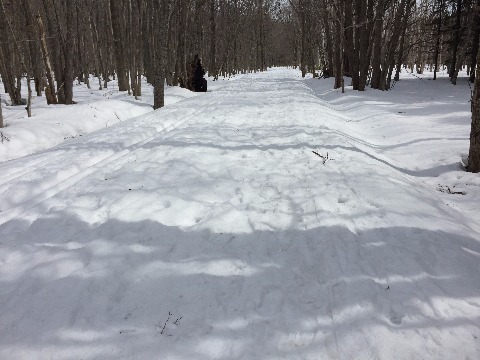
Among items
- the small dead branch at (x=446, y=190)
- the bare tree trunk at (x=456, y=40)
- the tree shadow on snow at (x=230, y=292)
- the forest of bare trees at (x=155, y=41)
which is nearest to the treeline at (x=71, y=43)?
the forest of bare trees at (x=155, y=41)

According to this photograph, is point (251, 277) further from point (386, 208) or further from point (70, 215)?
point (70, 215)

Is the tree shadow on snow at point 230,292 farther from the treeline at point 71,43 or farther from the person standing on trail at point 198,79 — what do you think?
the person standing on trail at point 198,79

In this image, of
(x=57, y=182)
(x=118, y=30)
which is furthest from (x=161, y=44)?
(x=57, y=182)

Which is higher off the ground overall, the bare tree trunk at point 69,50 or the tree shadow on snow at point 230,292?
the bare tree trunk at point 69,50

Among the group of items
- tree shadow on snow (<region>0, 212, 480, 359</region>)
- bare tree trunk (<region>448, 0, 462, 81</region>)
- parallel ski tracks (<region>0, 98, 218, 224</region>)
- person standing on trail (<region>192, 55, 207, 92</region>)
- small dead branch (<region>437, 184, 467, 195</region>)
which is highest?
bare tree trunk (<region>448, 0, 462, 81</region>)

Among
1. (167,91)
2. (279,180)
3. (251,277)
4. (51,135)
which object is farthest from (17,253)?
(167,91)

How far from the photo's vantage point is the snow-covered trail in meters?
2.22

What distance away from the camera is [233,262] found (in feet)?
9.88

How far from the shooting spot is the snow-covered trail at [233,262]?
87.4 inches

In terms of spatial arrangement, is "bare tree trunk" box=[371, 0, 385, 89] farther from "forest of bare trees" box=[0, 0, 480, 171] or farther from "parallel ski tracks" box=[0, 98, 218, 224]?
"parallel ski tracks" box=[0, 98, 218, 224]

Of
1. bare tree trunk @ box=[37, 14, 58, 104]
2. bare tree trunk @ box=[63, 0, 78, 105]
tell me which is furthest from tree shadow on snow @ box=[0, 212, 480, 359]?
bare tree trunk @ box=[63, 0, 78, 105]

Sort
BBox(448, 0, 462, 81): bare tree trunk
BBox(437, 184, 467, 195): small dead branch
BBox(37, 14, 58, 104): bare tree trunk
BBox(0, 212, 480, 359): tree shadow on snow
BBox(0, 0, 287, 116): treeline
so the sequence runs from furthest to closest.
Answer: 1. BBox(448, 0, 462, 81): bare tree trunk
2. BBox(0, 0, 287, 116): treeline
3. BBox(37, 14, 58, 104): bare tree trunk
4. BBox(437, 184, 467, 195): small dead branch
5. BBox(0, 212, 480, 359): tree shadow on snow

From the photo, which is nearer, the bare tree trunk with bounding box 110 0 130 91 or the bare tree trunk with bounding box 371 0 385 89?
the bare tree trunk with bounding box 371 0 385 89

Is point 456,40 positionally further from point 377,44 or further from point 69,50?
point 69,50
